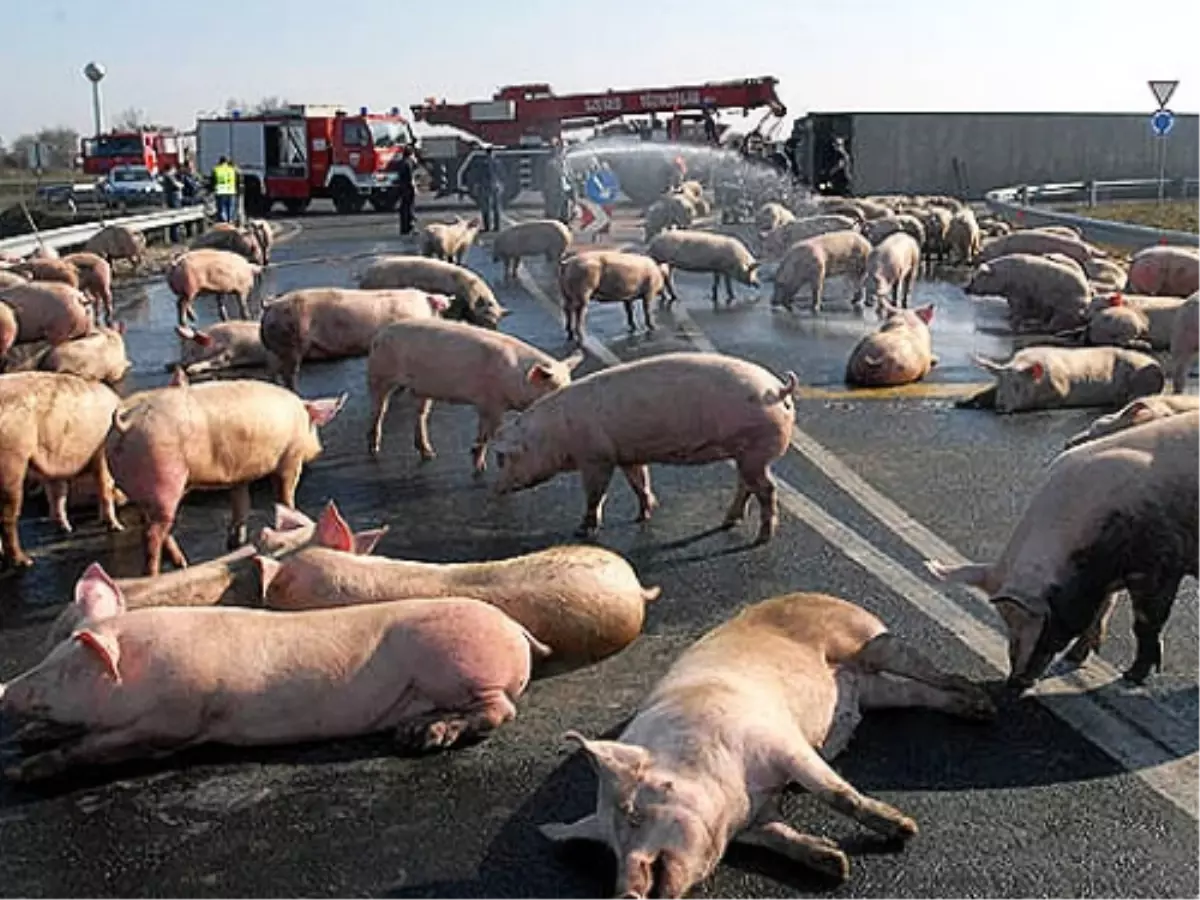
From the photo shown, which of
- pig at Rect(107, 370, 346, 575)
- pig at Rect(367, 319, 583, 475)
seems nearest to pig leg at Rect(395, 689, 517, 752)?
pig at Rect(107, 370, 346, 575)

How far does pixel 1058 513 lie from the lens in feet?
18.1

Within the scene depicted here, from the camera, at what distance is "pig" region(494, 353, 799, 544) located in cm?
773

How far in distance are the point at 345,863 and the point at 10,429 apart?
3787mm

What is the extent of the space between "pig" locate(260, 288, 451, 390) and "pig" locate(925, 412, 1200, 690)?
7301mm

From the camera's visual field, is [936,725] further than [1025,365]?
No

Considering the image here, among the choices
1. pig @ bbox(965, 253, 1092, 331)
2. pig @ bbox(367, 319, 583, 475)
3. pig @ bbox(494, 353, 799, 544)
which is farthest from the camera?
pig @ bbox(965, 253, 1092, 331)

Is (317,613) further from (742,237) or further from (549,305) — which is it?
(742,237)

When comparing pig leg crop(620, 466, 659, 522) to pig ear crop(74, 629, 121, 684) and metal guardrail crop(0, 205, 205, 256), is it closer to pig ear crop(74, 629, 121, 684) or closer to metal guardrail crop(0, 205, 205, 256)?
pig ear crop(74, 629, 121, 684)

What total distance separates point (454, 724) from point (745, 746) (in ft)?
4.37

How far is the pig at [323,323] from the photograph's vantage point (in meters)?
12.0

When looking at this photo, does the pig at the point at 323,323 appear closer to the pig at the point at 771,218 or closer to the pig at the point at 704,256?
the pig at the point at 704,256

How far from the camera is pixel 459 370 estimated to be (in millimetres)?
9641

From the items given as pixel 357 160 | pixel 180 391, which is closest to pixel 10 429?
pixel 180 391

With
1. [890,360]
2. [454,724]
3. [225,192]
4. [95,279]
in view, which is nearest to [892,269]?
[890,360]
